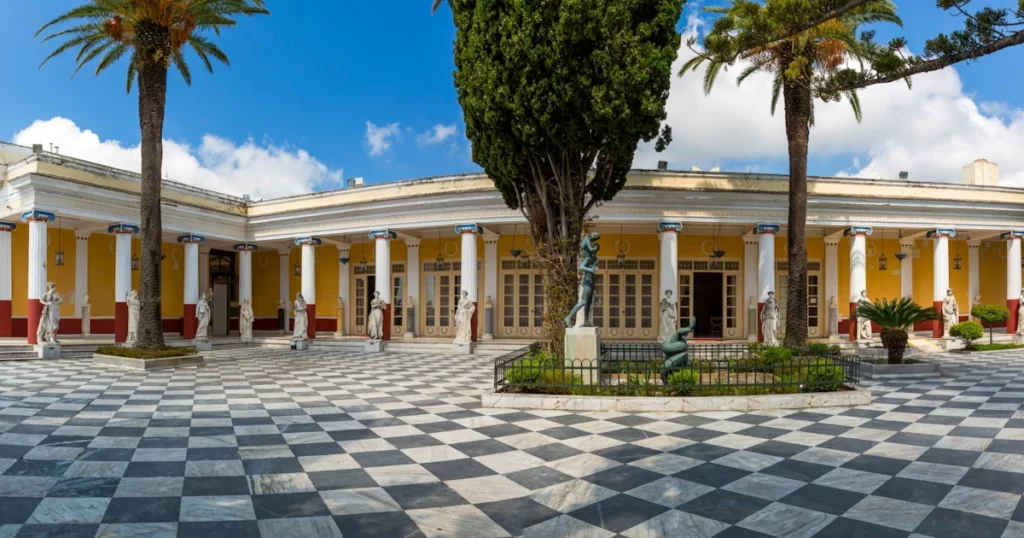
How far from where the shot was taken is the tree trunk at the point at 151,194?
13180 mm

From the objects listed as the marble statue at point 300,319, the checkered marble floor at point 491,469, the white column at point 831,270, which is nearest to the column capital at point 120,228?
the marble statue at point 300,319

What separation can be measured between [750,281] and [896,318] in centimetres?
617

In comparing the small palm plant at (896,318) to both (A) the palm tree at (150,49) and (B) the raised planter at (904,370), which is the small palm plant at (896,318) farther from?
(A) the palm tree at (150,49)

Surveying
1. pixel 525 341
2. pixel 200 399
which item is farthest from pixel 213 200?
pixel 200 399

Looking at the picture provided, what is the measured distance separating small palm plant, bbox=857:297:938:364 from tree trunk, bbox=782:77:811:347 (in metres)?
1.43

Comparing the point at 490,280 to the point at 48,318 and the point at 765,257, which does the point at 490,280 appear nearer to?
the point at 765,257

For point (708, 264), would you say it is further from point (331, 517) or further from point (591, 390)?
point (331, 517)

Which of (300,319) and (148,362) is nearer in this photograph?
(148,362)

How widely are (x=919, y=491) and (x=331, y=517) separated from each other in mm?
4335

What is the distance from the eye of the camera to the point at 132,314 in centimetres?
1572

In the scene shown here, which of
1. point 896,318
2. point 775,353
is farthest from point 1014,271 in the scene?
point 775,353

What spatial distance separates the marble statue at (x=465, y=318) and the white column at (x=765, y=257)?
833 cm

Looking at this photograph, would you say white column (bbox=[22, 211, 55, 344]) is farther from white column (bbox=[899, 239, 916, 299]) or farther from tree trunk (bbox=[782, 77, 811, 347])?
white column (bbox=[899, 239, 916, 299])

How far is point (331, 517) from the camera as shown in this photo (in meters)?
3.78
